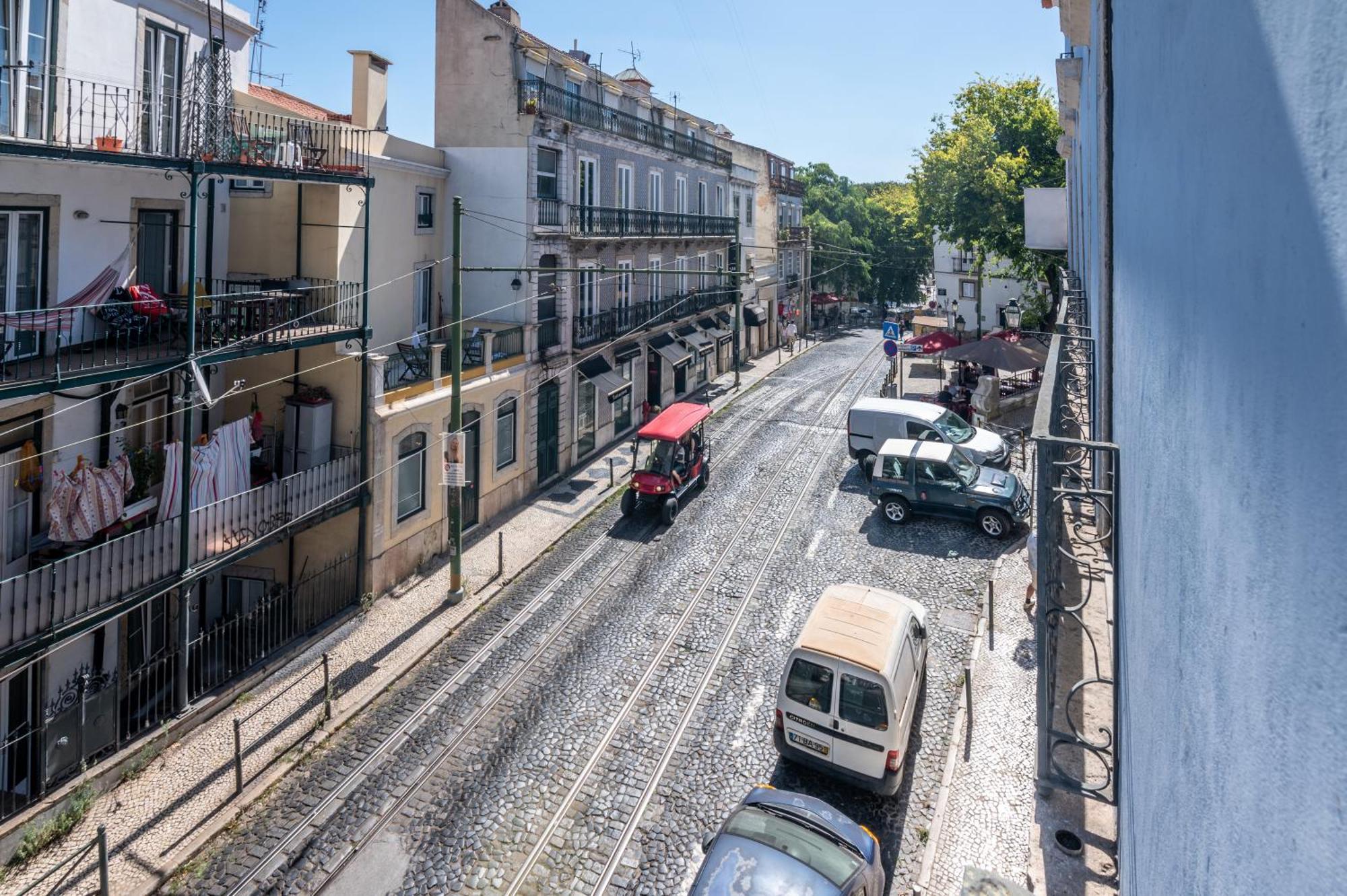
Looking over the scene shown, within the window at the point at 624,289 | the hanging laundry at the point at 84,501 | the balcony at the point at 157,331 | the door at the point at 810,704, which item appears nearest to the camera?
the door at the point at 810,704

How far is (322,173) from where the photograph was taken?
1509 centimetres

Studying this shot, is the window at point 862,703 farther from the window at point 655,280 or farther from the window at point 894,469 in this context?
the window at point 655,280

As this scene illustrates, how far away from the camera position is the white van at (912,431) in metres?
22.6

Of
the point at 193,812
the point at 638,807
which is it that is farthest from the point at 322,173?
the point at 638,807

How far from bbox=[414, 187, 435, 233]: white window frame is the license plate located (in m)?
16.2

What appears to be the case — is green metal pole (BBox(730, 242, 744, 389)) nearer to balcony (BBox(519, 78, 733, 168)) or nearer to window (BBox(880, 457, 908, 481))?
balcony (BBox(519, 78, 733, 168))

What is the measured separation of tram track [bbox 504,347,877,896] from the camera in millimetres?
10078

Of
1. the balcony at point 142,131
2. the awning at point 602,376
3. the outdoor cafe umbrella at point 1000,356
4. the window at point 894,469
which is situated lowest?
the window at point 894,469

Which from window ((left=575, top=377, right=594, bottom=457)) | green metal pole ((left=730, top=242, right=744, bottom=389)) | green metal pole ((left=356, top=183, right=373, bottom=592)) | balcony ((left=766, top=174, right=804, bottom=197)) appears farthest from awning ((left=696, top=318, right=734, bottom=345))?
green metal pole ((left=356, top=183, right=373, bottom=592))

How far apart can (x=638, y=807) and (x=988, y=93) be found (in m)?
36.0

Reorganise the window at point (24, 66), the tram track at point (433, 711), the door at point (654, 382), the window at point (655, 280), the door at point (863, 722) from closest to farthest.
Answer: the tram track at point (433, 711) → the door at point (863, 722) → the window at point (24, 66) → the window at point (655, 280) → the door at point (654, 382)

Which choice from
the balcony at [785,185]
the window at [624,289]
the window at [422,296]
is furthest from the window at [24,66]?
the balcony at [785,185]

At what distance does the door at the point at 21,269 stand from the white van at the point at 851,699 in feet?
37.7

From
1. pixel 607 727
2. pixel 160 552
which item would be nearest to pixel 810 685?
pixel 607 727
